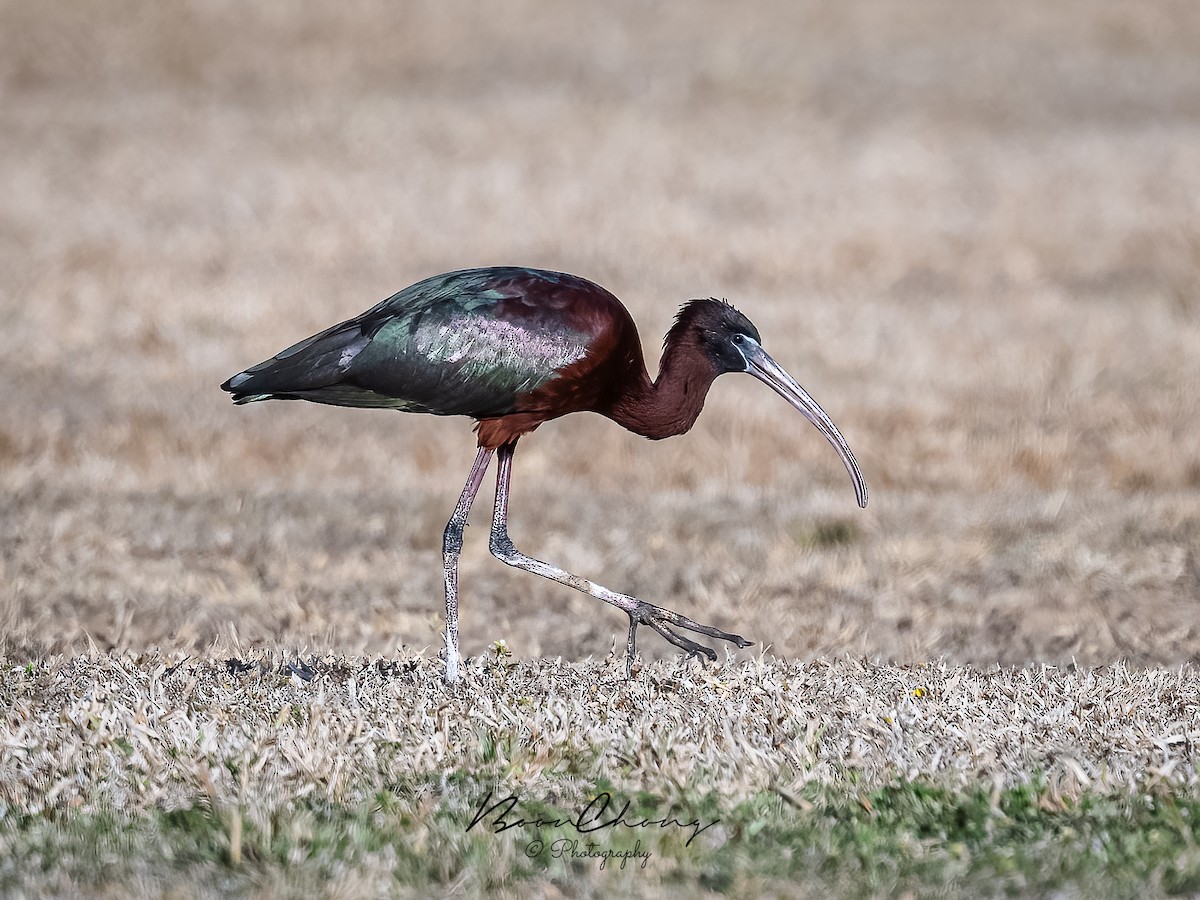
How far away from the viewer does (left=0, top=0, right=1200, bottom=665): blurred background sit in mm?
9023

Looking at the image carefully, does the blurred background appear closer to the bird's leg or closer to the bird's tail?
the bird's leg

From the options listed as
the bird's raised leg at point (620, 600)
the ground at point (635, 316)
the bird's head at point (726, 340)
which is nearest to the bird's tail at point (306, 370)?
the bird's raised leg at point (620, 600)

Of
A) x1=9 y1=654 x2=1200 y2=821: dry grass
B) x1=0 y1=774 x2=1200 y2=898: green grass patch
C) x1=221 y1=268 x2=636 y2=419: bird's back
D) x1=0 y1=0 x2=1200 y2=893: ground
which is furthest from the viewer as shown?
x1=0 y1=0 x2=1200 y2=893: ground

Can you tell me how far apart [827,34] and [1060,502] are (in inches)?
865

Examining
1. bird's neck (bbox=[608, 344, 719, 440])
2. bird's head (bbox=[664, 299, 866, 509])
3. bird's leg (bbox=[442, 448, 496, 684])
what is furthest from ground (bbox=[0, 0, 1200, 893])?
bird's head (bbox=[664, 299, 866, 509])

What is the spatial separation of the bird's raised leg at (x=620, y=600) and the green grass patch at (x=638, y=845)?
154 cm

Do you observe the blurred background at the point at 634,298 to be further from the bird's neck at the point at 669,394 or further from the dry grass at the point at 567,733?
the dry grass at the point at 567,733

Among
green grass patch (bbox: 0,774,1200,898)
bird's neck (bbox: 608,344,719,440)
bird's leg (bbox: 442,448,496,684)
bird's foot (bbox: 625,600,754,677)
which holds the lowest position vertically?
green grass patch (bbox: 0,774,1200,898)

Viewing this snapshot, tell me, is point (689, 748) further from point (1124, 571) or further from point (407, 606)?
point (1124, 571)

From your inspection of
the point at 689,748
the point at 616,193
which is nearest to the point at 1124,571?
the point at 689,748

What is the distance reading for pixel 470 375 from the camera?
672 centimetres

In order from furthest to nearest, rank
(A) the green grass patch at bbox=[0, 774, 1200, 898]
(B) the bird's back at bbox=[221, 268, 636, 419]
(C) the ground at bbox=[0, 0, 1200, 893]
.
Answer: (C) the ground at bbox=[0, 0, 1200, 893] → (B) the bird's back at bbox=[221, 268, 636, 419] → (A) the green grass patch at bbox=[0, 774, 1200, 898]

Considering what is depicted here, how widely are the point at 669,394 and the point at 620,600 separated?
81 centimetres

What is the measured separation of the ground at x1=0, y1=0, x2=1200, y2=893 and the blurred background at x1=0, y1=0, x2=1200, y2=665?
56mm
